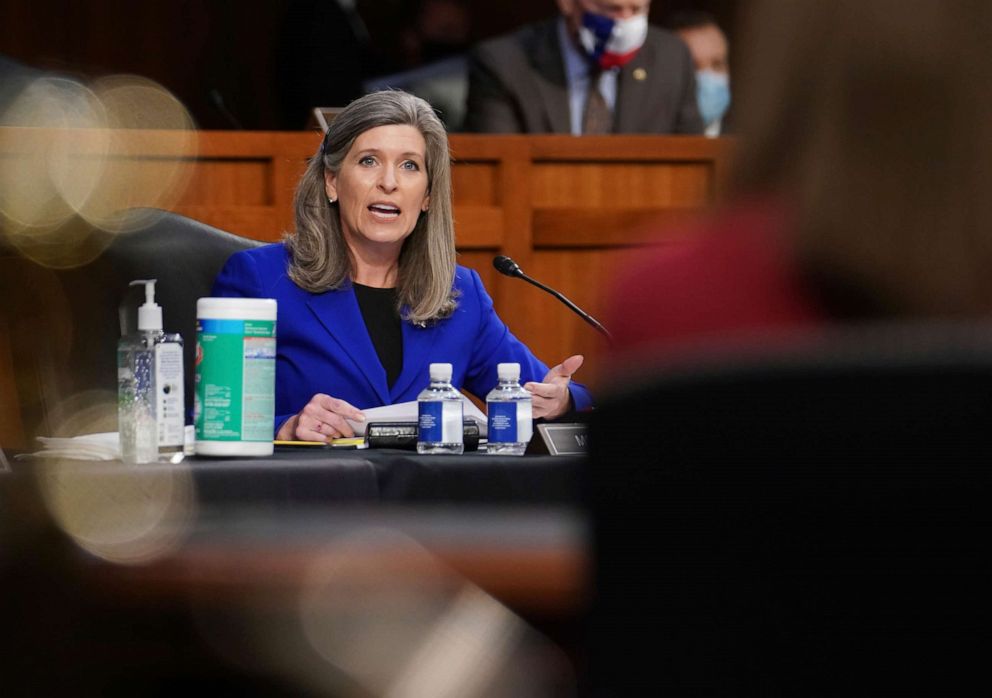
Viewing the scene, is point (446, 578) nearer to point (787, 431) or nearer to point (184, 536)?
point (184, 536)

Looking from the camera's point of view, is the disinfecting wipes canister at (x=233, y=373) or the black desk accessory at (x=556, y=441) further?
the black desk accessory at (x=556, y=441)

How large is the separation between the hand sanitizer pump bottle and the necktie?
91.9 inches

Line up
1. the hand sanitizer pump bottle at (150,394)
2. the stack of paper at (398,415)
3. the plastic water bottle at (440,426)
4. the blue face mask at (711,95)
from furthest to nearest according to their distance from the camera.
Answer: the blue face mask at (711,95)
the stack of paper at (398,415)
the plastic water bottle at (440,426)
the hand sanitizer pump bottle at (150,394)

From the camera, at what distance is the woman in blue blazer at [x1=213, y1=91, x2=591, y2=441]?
267 centimetres

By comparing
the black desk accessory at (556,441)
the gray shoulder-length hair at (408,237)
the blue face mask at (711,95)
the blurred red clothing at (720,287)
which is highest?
the blue face mask at (711,95)

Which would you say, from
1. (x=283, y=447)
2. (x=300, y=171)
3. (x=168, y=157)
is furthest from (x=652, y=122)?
(x=283, y=447)

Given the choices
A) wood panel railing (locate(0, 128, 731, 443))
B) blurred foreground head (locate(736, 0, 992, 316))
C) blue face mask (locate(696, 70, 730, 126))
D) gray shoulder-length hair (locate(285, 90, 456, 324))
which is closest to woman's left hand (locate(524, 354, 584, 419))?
gray shoulder-length hair (locate(285, 90, 456, 324))

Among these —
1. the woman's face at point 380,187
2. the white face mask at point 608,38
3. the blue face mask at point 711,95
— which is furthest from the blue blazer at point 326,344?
the blue face mask at point 711,95

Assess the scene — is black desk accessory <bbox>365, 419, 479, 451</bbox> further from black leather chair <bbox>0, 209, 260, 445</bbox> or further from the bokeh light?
black leather chair <bbox>0, 209, 260, 445</bbox>

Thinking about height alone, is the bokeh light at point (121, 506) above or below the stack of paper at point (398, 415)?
below

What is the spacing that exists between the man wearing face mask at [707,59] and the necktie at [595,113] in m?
0.62

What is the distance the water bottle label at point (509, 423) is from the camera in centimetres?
206

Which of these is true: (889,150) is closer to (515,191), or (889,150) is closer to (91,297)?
(91,297)

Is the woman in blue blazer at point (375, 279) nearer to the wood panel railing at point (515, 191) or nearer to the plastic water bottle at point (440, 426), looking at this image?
the plastic water bottle at point (440, 426)
